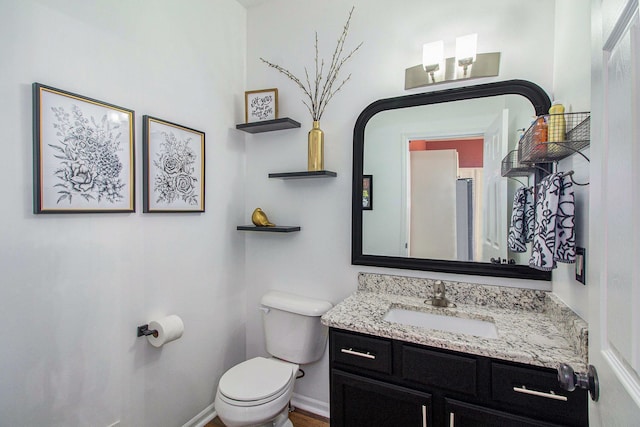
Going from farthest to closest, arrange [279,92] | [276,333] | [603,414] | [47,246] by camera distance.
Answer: [279,92] → [276,333] → [47,246] → [603,414]

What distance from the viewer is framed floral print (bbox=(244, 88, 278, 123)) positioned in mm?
2162

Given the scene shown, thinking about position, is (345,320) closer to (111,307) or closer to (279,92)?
(111,307)

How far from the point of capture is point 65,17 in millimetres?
1329

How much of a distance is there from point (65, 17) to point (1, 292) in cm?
111

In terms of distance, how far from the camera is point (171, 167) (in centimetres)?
179

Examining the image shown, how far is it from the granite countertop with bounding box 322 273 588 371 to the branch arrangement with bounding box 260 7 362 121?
1124 millimetres

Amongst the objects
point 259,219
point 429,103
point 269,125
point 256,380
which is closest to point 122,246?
point 259,219

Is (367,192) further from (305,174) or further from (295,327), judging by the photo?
(295,327)

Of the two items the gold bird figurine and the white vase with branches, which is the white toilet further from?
the white vase with branches

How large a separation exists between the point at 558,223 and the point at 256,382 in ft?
5.10

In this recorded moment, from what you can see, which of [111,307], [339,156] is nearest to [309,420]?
[111,307]

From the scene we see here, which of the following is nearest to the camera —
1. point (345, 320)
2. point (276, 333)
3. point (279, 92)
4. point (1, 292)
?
point (1, 292)

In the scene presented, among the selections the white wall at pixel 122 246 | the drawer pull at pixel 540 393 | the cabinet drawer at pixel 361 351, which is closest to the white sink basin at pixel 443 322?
the cabinet drawer at pixel 361 351

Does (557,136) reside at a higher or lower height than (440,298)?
higher
